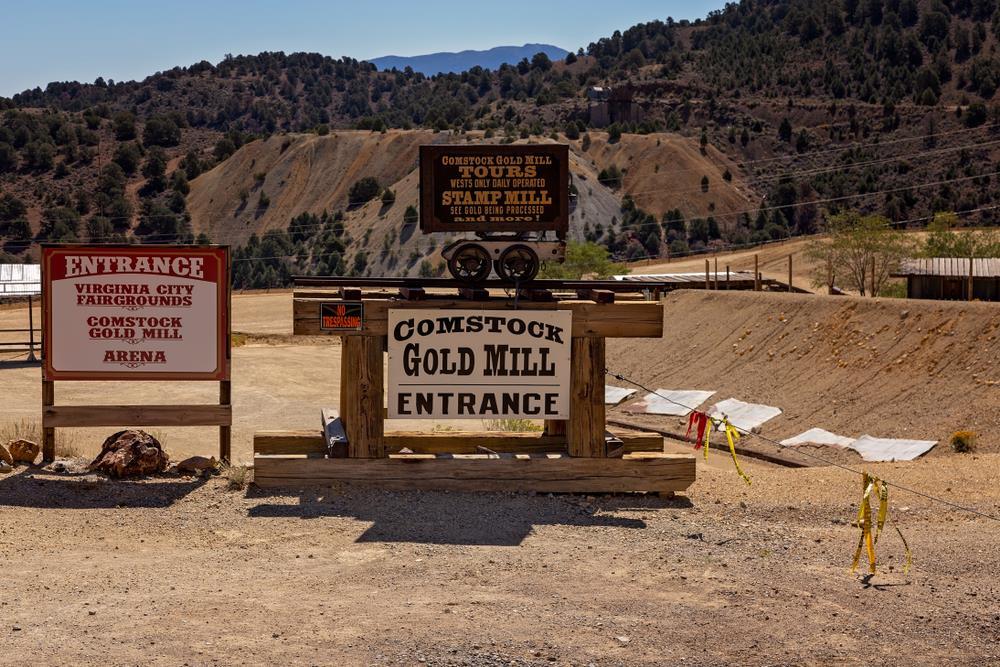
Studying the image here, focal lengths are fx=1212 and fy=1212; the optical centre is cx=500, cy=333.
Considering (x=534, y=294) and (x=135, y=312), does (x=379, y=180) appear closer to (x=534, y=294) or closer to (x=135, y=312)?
(x=135, y=312)

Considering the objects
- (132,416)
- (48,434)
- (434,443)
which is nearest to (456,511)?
(434,443)

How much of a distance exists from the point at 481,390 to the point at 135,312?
4065mm

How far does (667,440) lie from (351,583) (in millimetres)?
19231

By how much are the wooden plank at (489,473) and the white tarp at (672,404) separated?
17.8 metres

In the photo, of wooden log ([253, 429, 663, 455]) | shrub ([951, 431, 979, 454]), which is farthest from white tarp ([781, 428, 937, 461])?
wooden log ([253, 429, 663, 455])

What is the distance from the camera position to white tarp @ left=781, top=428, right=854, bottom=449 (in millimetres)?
25750

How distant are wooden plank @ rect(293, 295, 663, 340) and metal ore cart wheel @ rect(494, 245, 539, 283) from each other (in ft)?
1.30

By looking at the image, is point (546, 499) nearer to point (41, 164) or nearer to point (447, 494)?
point (447, 494)

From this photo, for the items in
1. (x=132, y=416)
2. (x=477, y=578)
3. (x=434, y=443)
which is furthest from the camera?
(x=434, y=443)

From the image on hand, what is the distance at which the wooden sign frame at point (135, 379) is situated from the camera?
13.5m

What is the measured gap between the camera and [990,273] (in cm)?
3788

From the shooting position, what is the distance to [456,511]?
1180cm

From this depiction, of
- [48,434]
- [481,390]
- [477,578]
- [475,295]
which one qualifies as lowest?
[477,578]

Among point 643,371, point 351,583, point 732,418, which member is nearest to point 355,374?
point 351,583
